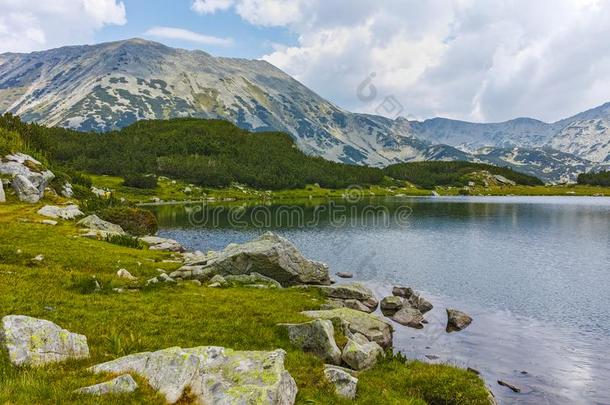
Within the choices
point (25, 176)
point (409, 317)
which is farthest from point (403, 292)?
point (25, 176)

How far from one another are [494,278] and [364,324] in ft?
108

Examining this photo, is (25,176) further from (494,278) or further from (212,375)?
(494,278)

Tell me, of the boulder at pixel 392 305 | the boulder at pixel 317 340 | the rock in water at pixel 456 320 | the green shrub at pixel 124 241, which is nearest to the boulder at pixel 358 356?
the boulder at pixel 317 340

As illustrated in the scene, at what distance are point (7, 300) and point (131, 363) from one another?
41.8 feet

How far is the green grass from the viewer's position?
12.6 meters

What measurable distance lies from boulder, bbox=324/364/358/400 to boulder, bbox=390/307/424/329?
790 inches

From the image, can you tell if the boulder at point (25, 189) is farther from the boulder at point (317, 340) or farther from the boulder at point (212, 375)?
the boulder at point (212, 375)

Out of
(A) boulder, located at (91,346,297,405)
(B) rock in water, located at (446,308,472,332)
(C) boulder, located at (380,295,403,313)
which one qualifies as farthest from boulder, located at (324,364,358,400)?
(C) boulder, located at (380,295,403,313)

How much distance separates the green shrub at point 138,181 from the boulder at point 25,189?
123 m

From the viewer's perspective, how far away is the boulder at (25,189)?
66.2m

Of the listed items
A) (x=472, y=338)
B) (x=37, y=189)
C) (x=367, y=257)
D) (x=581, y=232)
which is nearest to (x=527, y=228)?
(x=581, y=232)

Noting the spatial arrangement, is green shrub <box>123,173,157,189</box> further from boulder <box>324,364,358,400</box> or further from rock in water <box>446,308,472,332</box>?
boulder <box>324,364,358,400</box>

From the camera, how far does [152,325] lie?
2130cm

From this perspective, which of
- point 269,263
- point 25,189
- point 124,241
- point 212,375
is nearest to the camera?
point 212,375
